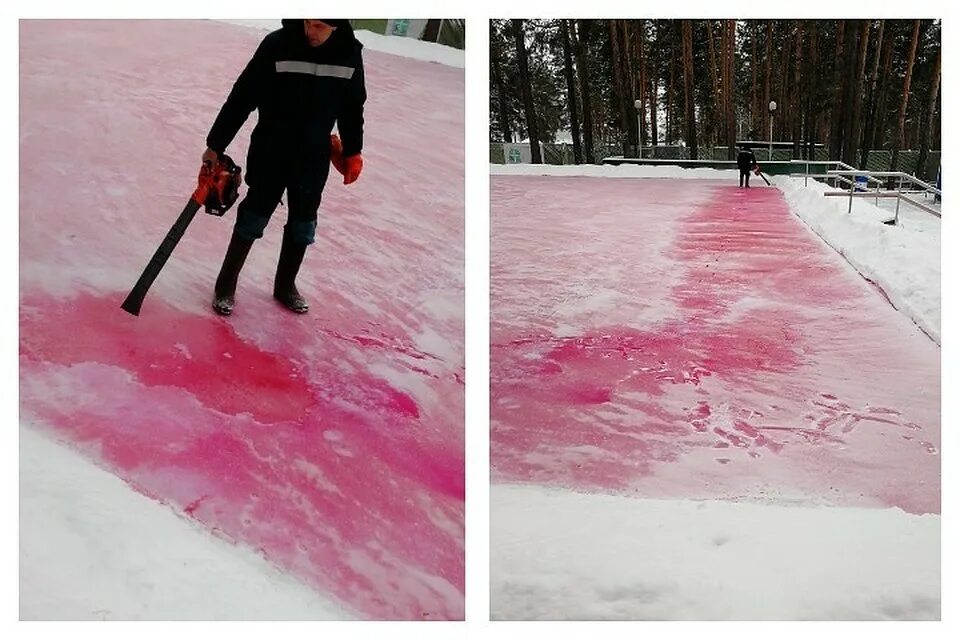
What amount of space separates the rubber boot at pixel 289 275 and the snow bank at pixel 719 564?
0.96 meters

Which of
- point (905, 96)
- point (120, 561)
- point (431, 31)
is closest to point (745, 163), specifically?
point (905, 96)

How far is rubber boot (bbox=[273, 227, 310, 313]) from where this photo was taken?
236 cm

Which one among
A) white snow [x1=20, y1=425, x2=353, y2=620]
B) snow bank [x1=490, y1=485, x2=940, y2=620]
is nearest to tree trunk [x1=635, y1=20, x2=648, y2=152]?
snow bank [x1=490, y1=485, x2=940, y2=620]

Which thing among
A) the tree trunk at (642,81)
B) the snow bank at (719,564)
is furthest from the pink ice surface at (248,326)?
the tree trunk at (642,81)

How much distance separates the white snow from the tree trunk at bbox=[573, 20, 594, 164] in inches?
74.9

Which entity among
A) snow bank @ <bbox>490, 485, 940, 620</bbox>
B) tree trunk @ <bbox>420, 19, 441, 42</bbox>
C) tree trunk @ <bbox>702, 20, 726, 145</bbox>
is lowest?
snow bank @ <bbox>490, 485, 940, 620</bbox>

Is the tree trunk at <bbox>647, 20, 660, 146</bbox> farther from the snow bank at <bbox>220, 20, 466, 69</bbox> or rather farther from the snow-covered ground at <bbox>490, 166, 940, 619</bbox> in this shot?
the snow bank at <bbox>220, 20, 466, 69</bbox>

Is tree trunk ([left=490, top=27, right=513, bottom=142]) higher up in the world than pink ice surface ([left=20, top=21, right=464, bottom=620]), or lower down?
higher up

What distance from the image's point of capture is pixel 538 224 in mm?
2838

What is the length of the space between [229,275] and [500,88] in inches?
46.0

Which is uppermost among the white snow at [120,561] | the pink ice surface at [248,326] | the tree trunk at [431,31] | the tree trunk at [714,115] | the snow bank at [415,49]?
the tree trunk at [431,31]

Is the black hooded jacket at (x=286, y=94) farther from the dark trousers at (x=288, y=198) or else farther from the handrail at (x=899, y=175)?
the handrail at (x=899, y=175)

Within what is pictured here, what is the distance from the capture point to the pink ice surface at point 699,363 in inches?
96.6
